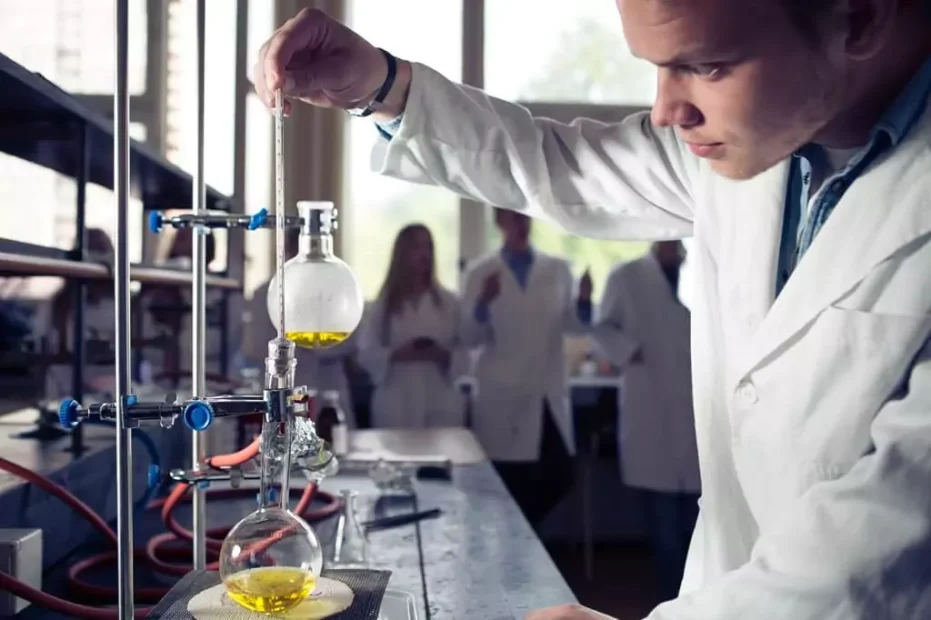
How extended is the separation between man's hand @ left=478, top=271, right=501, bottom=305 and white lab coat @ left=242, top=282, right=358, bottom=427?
1.88 ft

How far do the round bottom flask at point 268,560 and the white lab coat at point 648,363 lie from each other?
9.93 feet

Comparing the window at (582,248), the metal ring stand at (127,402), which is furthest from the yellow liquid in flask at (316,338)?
the window at (582,248)

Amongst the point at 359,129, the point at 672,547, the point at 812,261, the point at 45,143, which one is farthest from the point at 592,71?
the point at 812,261

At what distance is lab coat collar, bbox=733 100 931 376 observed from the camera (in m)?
0.80

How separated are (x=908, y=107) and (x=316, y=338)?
0.62m

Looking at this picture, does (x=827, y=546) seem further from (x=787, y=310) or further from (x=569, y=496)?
(x=569, y=496)

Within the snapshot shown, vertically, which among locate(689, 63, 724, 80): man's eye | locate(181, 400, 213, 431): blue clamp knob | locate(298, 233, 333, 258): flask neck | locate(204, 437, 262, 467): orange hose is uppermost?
locate(689, 63, 724, 80): man's eye

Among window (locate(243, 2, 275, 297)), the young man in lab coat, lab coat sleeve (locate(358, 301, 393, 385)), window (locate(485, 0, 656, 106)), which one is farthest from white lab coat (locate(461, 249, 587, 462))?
the young man in lab coat

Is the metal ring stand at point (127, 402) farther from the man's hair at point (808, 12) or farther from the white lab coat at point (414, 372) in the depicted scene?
the white lab coat at point (414, 372)

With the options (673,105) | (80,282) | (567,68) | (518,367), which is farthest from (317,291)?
(567,68)

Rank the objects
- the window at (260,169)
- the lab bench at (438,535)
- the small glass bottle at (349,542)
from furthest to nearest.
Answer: the window at (260,169) < the small glass bottle at (349,542) < the lab bench at (438,535)

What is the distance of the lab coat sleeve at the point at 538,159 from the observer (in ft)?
3.79

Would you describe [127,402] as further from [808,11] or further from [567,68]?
[567,68]

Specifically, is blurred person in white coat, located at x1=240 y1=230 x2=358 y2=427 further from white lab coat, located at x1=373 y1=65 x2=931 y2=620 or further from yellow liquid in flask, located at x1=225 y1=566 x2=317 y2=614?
yellow liquid in flask, located at x1=225 y1=566 x2=317 y2=614
